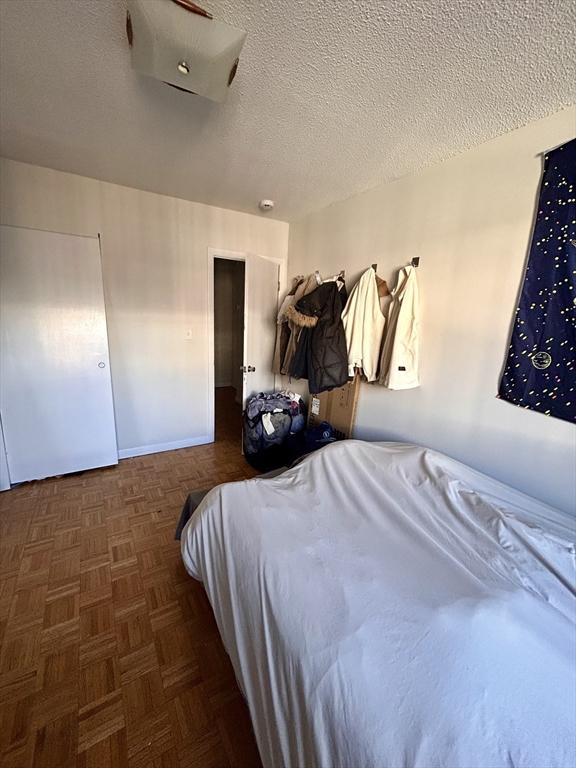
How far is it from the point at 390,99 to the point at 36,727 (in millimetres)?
2757

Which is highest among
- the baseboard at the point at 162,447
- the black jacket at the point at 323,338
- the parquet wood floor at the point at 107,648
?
the black jacket at the point at 323,338

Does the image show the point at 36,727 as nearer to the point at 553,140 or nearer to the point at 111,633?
the point at 111,633

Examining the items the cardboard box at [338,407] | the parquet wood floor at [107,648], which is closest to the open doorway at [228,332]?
the cardboard box at [338,407]

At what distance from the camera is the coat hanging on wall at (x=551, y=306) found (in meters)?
1.27

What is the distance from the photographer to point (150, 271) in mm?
2666

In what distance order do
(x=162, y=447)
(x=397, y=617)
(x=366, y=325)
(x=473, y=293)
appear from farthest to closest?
(x=162, y=447) < (x=366, y=325) < (x=473, y=293) < (x=397, y=617)

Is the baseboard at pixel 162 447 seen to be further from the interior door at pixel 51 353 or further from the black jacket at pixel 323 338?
the black jacket at pixel 323 338

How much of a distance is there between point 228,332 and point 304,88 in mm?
4344

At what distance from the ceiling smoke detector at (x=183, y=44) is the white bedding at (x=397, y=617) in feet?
5.43

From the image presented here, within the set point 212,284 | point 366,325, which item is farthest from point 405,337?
point 212,284

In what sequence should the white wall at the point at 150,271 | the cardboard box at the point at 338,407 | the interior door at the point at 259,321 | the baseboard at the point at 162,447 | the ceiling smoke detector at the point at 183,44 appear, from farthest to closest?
1. the interior door at the point at 259,321
2. the baseboard at the point at 162,447
3. the cardboard box at the point at 338,407
4. the white wall at the point at 150,271
5. the ceiling smoke detector at the point at 183,44

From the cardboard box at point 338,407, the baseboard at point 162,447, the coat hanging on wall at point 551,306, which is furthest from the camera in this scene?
the baseboard at point 162,447

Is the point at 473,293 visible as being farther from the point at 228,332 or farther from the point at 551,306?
the point at 228,332

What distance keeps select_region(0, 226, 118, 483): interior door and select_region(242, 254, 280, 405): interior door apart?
1.25 meters
